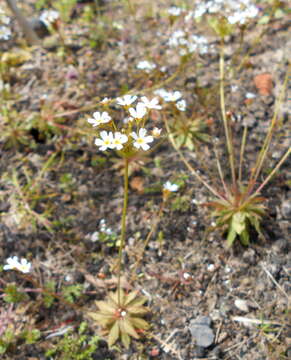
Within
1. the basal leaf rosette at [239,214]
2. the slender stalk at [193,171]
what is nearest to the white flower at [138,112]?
the slender stalk at [193,171]

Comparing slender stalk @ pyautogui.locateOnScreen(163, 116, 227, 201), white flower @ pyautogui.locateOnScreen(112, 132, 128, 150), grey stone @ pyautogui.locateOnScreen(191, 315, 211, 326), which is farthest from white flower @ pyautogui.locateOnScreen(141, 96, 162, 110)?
grey stone @ pyautogui.locateOnScreen(191, 315, 211, 326)

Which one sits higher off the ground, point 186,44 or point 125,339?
point 186,44

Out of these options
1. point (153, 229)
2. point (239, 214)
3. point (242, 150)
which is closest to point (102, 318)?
point (153, 229)

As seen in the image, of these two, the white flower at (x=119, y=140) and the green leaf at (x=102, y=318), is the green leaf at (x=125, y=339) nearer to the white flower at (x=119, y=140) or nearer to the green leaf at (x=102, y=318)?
the green leaf at (x=102, y=318)

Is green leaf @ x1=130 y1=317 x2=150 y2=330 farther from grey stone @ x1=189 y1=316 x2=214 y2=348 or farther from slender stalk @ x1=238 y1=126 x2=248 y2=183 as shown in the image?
slender stalk @ x1=238 y1=126 x2=248 y2=183

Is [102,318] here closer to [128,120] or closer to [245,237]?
[245,237]

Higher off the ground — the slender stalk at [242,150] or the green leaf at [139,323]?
the slender stalk at [242,150]

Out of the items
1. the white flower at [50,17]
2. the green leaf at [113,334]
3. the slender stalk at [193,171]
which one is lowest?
the green leaf at [113,334]

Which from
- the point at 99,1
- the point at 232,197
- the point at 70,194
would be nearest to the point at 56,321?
the point at 70,194
